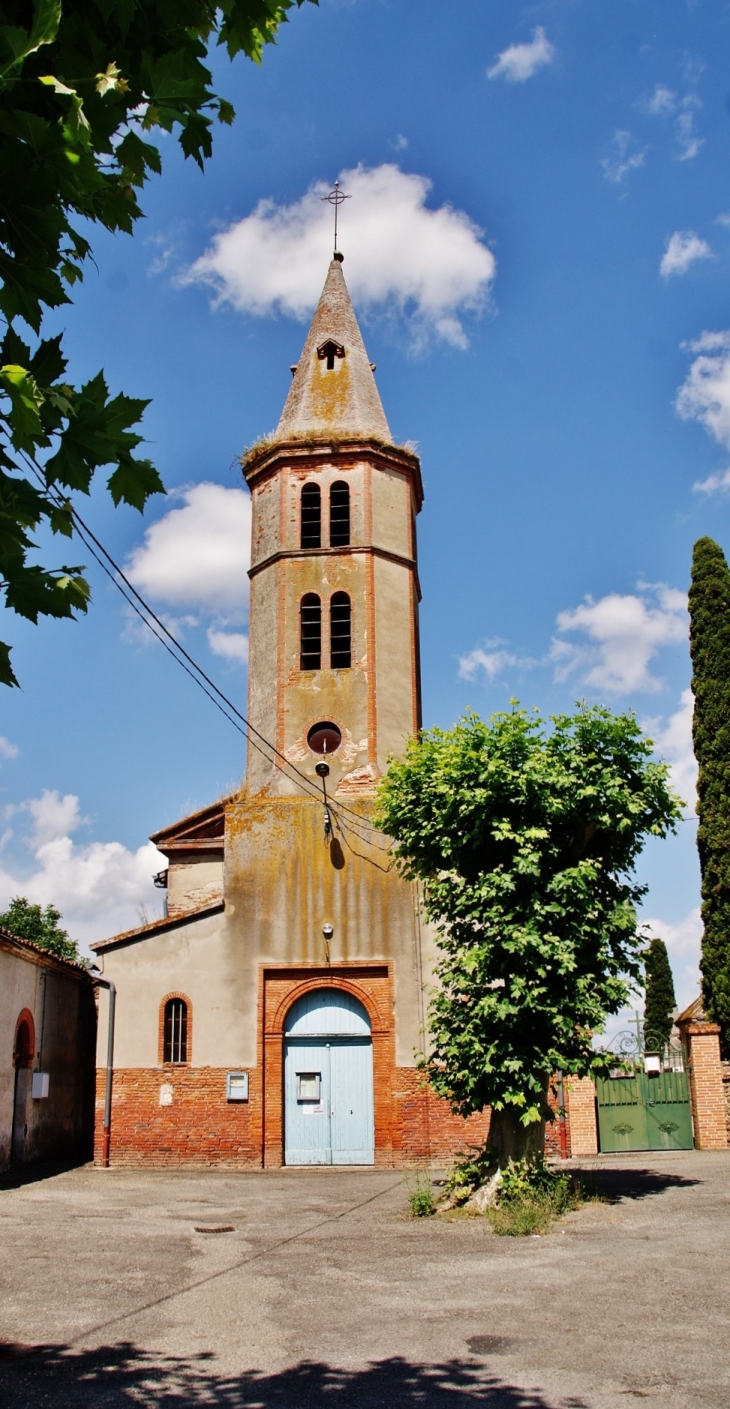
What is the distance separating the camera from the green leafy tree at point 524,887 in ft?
47.4

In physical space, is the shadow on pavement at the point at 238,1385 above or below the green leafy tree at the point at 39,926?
below

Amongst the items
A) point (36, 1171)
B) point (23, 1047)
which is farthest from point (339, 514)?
point (36, 1171)

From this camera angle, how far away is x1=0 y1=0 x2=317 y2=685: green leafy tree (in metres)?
3.49

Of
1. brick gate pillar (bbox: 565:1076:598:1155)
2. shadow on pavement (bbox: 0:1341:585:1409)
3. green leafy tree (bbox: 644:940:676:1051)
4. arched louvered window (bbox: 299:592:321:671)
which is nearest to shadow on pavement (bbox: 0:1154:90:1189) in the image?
brick gate pillar (bbox: 565:1076:598:1155)

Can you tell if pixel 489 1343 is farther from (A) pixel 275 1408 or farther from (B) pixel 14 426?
(B) pixel 14 426

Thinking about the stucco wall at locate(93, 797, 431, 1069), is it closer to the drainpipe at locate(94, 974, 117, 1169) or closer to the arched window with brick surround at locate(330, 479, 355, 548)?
the drainpipe at locate(94, 974, 117, 1169)

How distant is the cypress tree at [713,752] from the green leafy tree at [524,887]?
10501mm

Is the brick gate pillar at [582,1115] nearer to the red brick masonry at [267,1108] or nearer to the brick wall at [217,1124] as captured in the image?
the red brick masonry at [267,1108]

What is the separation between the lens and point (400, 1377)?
6863 millimetres

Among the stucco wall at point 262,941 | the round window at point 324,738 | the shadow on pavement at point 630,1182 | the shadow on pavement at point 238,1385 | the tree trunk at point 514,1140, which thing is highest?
the round window at point 324,738

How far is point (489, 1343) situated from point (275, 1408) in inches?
80.3

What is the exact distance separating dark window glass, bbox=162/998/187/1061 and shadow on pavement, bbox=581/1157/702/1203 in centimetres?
796

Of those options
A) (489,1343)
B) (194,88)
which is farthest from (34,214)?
(489,1343)

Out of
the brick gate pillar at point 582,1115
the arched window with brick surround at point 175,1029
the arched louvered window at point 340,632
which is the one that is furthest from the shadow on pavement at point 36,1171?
the arched louvered window at point 340,632
